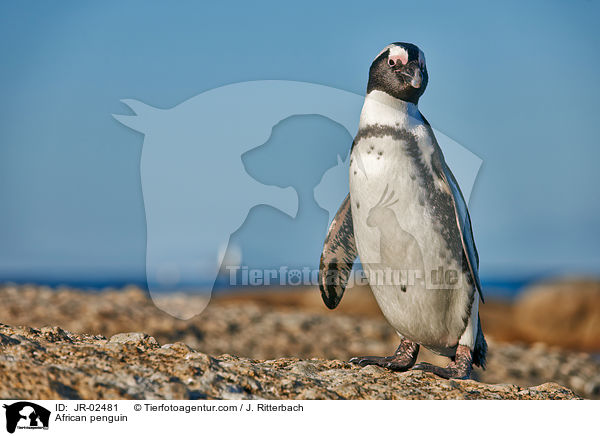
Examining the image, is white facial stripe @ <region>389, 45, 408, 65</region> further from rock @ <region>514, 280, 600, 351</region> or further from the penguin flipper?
rock @ <region>514, 280, 600, 351</region>

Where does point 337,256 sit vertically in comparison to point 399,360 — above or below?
above

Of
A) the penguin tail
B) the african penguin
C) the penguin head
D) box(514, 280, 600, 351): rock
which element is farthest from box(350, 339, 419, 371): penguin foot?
box(514, 280, 600, 351): rock

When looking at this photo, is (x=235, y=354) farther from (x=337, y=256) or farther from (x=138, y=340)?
(x=138, y=340)

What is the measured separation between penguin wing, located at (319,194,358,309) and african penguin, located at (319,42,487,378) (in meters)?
0.25

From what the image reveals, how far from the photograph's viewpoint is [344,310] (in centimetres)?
836

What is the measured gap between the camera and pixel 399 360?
2613 millimetres

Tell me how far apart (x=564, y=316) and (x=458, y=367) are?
5.60m

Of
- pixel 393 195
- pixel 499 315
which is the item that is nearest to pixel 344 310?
pixel 499 315

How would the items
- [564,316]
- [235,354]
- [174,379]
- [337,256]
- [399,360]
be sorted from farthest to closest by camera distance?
[564,316]
[235,354]
[337,256]
[399,360]
[174,379]

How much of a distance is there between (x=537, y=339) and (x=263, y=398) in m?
6.49

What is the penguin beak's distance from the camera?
2.42 meters
